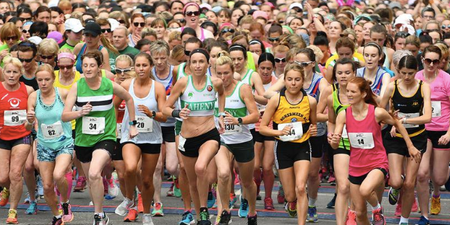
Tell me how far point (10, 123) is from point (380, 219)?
4.28m

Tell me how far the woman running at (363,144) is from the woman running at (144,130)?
2.20m

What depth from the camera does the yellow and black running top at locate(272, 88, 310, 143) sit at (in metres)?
11.6

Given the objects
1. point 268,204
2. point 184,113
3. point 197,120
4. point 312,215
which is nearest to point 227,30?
point 268,204

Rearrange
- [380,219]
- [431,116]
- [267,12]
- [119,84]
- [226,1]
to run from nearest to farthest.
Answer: [380,219] → [431,116] → [119,84] → [267,12] → [226,1]


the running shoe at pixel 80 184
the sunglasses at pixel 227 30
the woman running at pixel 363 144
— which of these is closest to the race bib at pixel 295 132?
the woman running at pixel 363 144

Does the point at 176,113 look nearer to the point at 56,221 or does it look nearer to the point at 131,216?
the point at 131,216

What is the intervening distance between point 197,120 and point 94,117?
3.56ft

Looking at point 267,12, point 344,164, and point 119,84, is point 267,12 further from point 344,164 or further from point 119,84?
point 344,164

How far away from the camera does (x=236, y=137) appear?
12.1 metres

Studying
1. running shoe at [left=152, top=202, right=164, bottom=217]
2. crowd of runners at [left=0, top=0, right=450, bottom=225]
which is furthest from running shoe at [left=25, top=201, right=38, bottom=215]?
running shoe at [left=152, top=202, right=164, bottom=217]

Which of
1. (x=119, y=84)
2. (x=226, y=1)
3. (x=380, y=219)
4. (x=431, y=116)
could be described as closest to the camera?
(x=380, y=219)

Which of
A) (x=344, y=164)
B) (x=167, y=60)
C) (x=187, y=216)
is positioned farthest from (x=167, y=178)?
(x=344, y=164)

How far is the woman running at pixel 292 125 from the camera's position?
1155 cm

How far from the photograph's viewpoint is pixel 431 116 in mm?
12055
